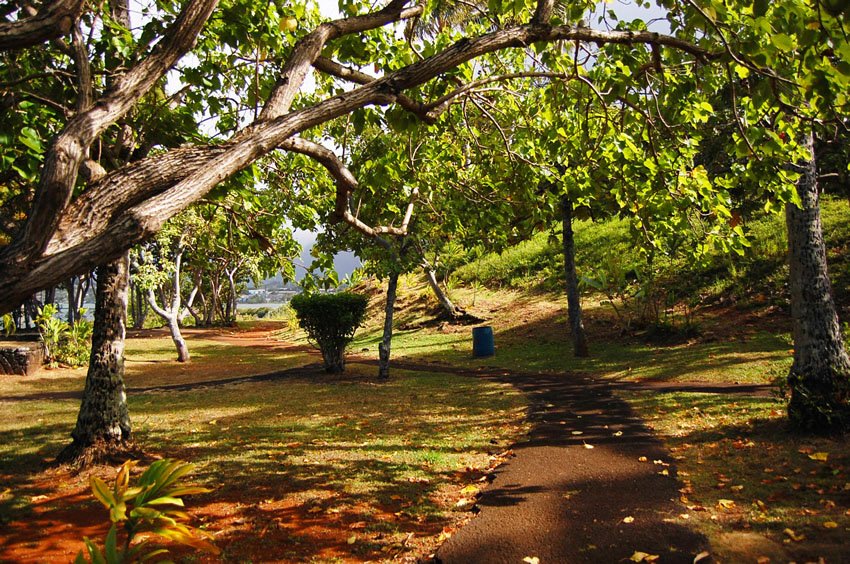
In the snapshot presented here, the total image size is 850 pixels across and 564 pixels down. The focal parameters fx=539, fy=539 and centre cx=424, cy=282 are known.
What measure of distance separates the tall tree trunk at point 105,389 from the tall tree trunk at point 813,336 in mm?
7998

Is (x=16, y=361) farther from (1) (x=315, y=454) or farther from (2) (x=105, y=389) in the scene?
(1) (x=315, y=454)

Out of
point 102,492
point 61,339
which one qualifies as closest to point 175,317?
point 61,339

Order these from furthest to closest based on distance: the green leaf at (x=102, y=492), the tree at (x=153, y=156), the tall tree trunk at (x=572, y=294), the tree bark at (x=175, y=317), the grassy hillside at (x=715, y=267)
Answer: the tree bark at (x=175, y=317), the grassy hillside at (x=715, y=267), the tall tree trunk at (x=572, y=294), the tree at (x=153, y=156), the green leaf at (x=102, y=492)

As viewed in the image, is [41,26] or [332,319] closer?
[41,26]

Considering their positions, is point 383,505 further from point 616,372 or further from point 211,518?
point 616,372

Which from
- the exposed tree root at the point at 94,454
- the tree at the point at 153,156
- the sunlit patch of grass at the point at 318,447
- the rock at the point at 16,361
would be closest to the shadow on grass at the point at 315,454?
the sunlit patch of grass at the point at 318,447

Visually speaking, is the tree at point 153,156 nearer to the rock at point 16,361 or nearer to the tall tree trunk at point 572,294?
the tall tree trunk at point 572,294

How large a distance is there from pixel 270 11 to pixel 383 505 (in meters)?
6.20

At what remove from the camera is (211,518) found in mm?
4637

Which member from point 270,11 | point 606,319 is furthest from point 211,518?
point 606,319

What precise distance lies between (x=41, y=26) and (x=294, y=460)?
4978mm

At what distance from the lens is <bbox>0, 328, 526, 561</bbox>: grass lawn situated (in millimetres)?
4281

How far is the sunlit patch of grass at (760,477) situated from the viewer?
384cm

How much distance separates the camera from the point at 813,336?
6.47m
